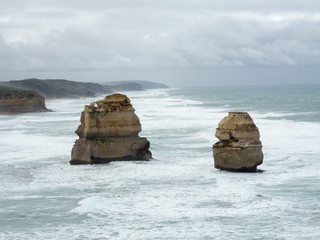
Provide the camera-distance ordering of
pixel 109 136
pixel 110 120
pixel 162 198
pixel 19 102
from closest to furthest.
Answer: pixel 162 198 → pixel 109 136 → pixel 110 120 → pixel 19 102

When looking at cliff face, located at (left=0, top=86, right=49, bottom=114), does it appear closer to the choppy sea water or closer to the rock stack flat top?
the choppy sea water

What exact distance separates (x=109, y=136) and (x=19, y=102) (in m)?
55.1

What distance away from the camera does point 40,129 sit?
153ft

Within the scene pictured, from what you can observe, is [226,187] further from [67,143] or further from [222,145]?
[67,143]

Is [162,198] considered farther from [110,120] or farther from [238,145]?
[110,120]

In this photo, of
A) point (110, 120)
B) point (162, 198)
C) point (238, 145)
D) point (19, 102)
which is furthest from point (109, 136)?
point (19, 102)

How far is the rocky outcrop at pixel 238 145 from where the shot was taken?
22.0 m

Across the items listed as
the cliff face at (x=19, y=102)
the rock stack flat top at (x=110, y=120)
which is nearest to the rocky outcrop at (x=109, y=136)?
the rock stack flat top at (x=110, y=120)

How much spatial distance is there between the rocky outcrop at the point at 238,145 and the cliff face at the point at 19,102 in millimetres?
58126

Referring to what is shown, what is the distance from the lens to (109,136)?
25.6 m

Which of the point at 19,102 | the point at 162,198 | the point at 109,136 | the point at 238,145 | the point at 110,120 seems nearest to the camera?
the point at 162,198

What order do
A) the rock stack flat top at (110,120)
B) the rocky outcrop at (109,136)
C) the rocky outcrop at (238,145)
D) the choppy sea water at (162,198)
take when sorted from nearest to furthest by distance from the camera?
the choppy sea water at (162,198), the rocky outcrop at (238,145), the rocky outcrop at (109,136), the rock stack flat top at (110,120)

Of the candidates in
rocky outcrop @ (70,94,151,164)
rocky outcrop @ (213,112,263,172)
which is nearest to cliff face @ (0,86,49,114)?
rocky outcrop @ (70,94,151,164)

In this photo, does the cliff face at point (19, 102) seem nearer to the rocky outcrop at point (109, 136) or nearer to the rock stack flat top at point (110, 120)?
the rocky outcrop at point (109, 136)
